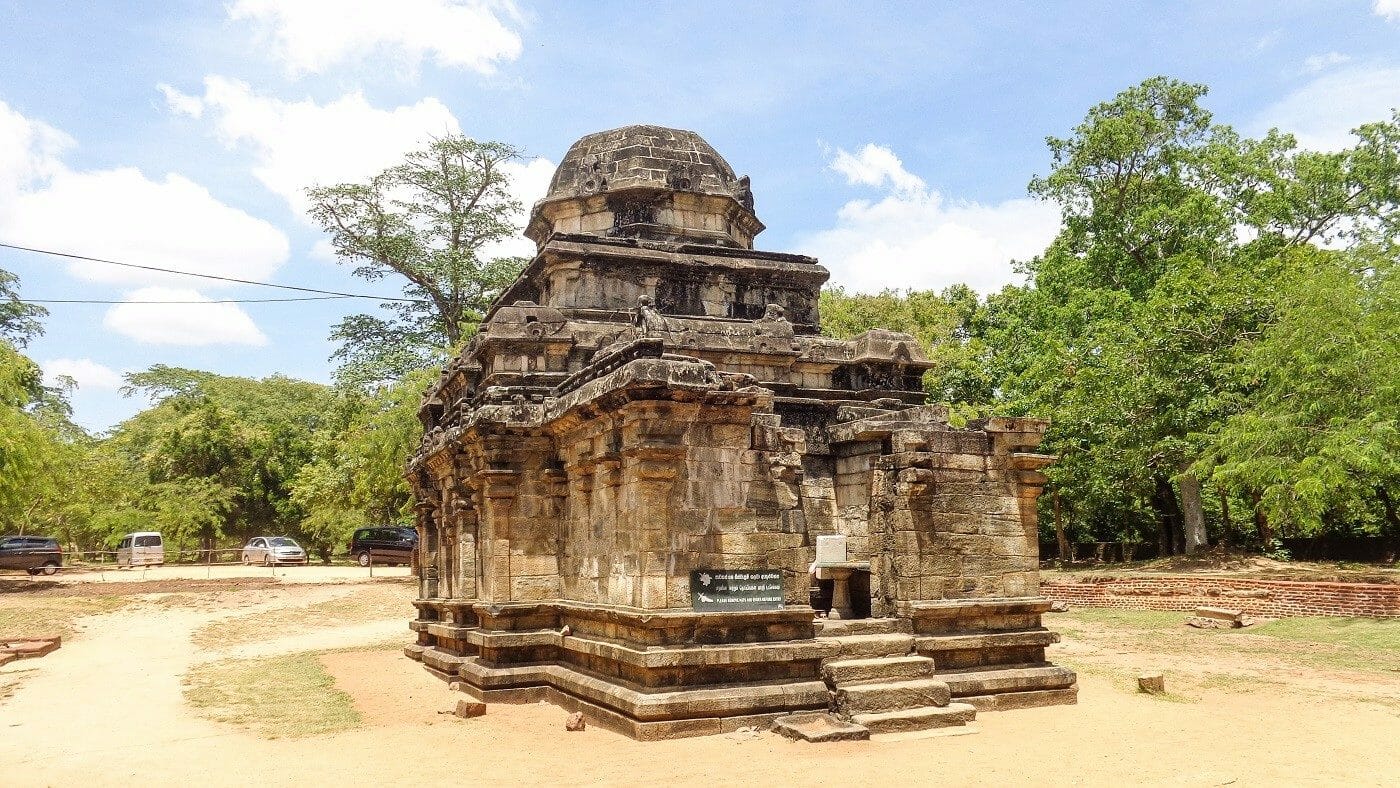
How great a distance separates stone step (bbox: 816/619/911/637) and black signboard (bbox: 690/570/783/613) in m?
1.14

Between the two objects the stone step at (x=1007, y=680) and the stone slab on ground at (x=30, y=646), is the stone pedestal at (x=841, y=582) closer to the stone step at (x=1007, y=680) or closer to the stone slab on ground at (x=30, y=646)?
the stone step at (x=1007, y=680)

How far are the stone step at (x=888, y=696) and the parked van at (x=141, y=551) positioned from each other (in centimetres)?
3275

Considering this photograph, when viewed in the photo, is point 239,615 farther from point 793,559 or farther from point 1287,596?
point 1287,596

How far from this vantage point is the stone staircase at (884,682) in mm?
10180

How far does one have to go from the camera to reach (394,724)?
11016 millimetres

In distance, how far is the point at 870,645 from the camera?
1107 centimetres

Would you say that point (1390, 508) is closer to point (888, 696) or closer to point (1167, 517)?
point (1167, 517)

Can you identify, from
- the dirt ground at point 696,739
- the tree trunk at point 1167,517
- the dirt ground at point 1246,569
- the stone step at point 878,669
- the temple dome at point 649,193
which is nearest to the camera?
the dirt ground at point 696,739

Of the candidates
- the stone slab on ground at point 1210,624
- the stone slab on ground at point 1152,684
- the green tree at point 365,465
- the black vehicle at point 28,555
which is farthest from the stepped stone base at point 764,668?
the black vehicle at point 28,555

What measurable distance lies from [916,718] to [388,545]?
29801 millimetres

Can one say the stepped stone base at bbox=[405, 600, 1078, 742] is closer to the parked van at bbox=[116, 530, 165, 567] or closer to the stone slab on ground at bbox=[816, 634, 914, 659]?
the stone slab on ground at bbox=[816, 634, 914, 659]

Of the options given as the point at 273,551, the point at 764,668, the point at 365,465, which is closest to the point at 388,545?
the point at 273,551

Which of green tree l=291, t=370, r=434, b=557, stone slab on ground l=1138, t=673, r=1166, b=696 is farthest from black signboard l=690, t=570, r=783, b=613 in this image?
green tree l=291, t=370, r=434, b=557

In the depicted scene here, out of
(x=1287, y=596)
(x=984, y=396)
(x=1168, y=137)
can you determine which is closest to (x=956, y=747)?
(x=1287, y=596)
